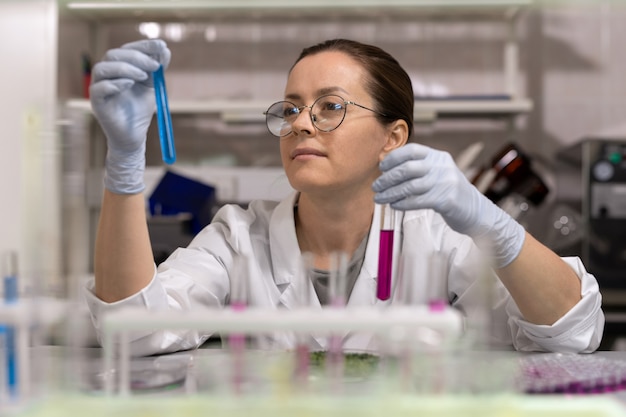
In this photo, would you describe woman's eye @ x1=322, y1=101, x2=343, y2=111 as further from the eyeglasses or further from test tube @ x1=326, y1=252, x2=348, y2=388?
test tube @ x1=326, y1=252, x2=348, y2=388

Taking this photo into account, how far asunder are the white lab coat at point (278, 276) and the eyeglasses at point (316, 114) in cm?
25

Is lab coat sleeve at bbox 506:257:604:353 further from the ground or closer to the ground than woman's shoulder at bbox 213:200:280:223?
closer to the ground

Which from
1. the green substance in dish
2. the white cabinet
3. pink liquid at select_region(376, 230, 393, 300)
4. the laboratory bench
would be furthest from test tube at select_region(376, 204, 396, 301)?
the white cabinet

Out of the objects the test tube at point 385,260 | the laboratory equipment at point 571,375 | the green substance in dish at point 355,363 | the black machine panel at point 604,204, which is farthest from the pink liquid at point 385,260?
the black machine panel at point 604,204

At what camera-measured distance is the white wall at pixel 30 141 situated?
2.31 feet

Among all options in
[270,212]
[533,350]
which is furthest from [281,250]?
[533,350]

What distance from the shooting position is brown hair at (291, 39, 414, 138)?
1.46m

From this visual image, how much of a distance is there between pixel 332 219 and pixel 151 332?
1.74ft

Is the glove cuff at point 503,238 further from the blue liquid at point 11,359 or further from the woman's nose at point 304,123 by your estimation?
the blue liquid at point 11,359

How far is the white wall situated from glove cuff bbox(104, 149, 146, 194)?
13cm

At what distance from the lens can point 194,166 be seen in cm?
321

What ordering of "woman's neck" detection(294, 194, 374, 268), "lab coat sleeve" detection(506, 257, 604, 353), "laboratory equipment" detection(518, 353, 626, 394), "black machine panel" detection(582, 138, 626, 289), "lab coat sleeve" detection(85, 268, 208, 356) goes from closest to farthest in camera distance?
"laboratory equipment" detection(518, 353, 626, 394)
"lab coat sleeve" detection(85, 268, 208, 356)
"lab coat sleeve" detection(506, 257, 604, 353)
"woman's neck" detection(294, 194, 374, 268)
"black machine panel" detection(582, 138, 626, 289)

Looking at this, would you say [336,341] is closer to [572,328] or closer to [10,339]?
[10,339]

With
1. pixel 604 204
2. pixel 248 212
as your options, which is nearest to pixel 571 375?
pixel 248 212
